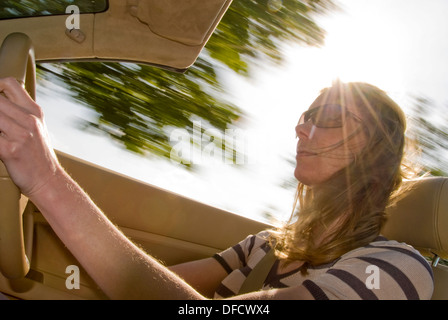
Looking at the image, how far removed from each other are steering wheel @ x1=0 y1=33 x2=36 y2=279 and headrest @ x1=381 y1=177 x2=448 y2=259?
127 centimetres

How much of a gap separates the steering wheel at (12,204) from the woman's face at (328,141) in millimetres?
1013

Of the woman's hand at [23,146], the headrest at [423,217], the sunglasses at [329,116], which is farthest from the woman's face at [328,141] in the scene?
the woman's hand at [23,146]

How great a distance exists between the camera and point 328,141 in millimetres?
1706

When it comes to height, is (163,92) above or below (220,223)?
above

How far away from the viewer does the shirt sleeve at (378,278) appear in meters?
1.17

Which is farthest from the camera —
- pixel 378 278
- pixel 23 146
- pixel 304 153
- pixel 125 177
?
pixel 125 177

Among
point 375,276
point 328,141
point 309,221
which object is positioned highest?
point 328,141

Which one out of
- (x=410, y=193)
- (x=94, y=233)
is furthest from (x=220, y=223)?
(x=94, y=233)

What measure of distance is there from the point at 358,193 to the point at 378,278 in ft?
1.56

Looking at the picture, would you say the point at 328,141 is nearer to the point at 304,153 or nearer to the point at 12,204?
the point at 304,153

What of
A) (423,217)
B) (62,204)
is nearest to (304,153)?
(423,217)
